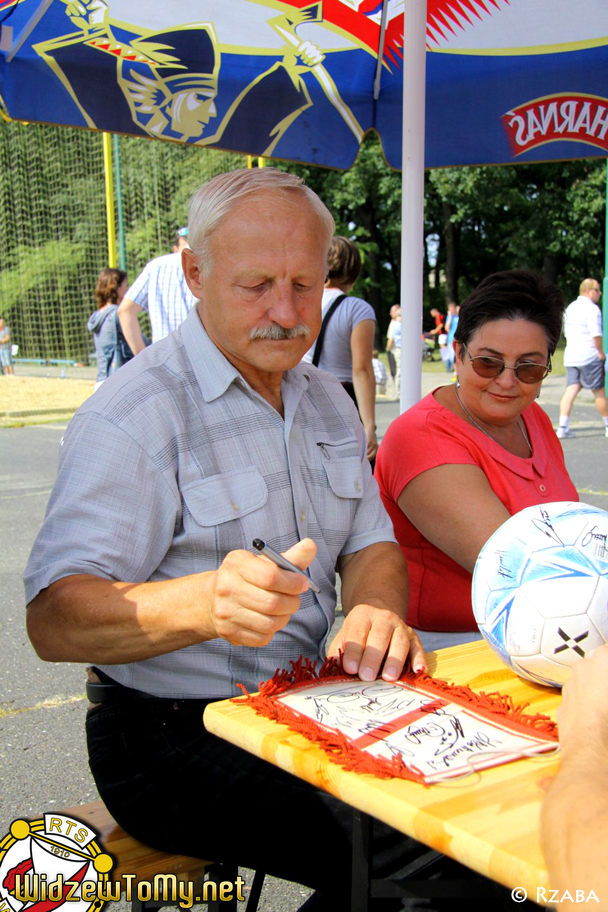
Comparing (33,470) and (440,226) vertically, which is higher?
(440,226)

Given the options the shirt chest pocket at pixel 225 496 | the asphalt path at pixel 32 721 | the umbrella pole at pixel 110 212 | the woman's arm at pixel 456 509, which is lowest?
the asphalt path at pixel 32 721

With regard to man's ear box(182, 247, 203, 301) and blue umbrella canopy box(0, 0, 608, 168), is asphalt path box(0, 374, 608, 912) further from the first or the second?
blue umbrella canopy box(0, 0, 608, 168)

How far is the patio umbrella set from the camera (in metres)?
2.91

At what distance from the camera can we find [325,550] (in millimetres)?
1863

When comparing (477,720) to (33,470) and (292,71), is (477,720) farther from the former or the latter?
(33,470)

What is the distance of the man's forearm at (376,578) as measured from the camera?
1.78 m

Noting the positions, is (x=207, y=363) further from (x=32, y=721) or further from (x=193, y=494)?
(x=32, y=721)

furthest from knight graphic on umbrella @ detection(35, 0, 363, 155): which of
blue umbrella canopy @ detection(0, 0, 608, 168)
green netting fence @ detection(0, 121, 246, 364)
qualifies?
green netting fence @ detection(0, 121, 246, 364)

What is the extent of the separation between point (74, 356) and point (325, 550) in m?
15.5

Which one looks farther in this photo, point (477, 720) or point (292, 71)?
point (292, 71)

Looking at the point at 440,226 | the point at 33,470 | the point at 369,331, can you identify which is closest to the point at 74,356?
the point at 33,470

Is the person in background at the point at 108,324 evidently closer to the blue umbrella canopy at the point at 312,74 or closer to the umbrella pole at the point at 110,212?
the umbrella pole at the point at 110,212

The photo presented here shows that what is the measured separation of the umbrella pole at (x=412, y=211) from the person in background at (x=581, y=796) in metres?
1.91

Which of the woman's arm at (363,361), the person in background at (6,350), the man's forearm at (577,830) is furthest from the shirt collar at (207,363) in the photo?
the person in background at (6,350)
